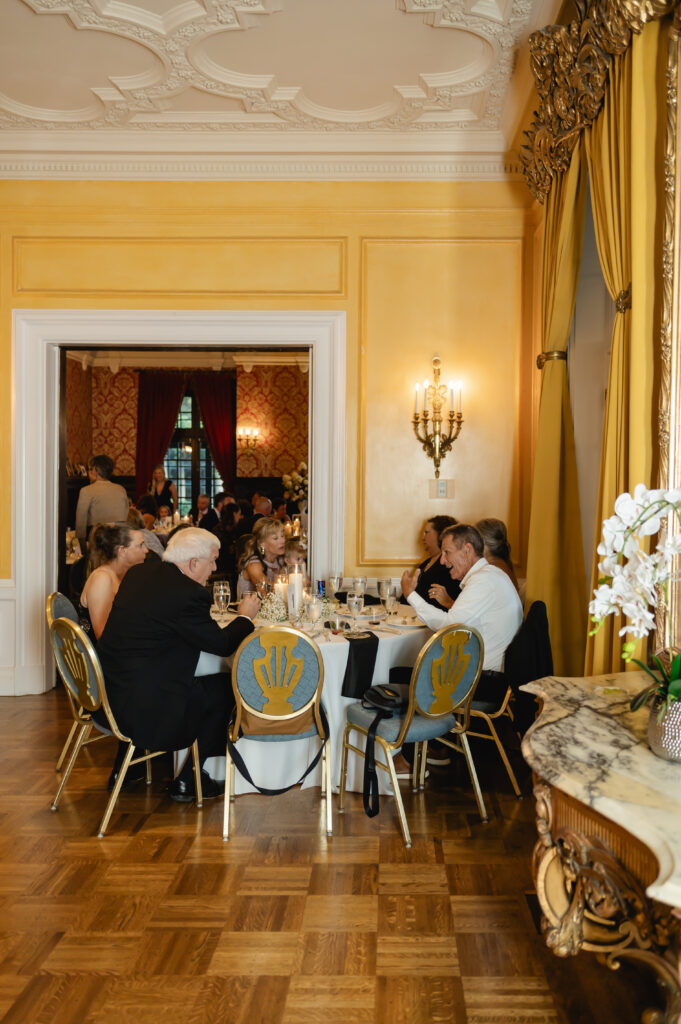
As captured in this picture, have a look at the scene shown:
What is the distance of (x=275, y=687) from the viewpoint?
12.0ft

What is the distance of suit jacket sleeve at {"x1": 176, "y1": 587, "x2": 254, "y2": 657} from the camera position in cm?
387

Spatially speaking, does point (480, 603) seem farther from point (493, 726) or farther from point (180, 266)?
point (180, 266)

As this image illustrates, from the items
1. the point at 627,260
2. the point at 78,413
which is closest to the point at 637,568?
the point at 627,260

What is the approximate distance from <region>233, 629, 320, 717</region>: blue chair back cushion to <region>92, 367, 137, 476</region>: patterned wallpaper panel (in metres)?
11.5

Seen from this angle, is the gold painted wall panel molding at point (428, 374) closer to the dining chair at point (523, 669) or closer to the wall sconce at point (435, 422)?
the wall sconce at point (435, 422)

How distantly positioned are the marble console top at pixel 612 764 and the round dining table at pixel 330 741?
1.56 meters

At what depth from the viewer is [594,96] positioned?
11.6 ft

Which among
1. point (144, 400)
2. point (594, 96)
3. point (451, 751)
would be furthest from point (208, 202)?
point (144, 400)

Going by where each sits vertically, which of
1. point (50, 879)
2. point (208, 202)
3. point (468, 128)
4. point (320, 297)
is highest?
point (468, 128)

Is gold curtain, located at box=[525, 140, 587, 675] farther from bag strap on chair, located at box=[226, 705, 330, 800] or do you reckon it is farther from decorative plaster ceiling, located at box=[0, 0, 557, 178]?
bag strap on chair, located at box=[226, 705, 330, 800]

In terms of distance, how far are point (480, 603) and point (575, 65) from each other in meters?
2.58

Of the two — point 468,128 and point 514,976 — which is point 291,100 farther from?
point 514,976

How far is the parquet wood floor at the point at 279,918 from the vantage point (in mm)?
2508

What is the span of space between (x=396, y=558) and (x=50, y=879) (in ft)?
11.2
